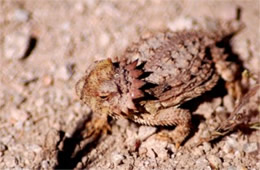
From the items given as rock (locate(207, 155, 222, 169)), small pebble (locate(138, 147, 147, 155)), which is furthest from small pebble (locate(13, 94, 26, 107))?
rock (locate(207, 155, 222, 169))

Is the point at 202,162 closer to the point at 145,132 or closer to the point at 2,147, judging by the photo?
the point at 145,132

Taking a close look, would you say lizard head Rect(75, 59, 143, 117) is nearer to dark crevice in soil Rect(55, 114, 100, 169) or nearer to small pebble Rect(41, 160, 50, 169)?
dark crevice in soil Rect(55, 114, 100, 169)

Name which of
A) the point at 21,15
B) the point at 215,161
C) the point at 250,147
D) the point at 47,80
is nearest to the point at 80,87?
the point at 47,80

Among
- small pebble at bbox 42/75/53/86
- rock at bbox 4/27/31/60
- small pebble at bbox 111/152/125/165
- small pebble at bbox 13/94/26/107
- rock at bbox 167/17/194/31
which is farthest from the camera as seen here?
rock at bbox 167/17/194/31

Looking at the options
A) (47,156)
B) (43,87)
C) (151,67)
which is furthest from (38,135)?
(151,67)

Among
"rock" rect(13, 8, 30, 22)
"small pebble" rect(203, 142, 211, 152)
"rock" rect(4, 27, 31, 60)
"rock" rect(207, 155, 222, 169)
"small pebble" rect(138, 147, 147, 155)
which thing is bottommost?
"rock" rect(207, 155, 222, 169)

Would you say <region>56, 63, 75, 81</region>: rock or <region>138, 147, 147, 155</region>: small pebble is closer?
<region>138, 147, 147, 155</region>: small pebble
